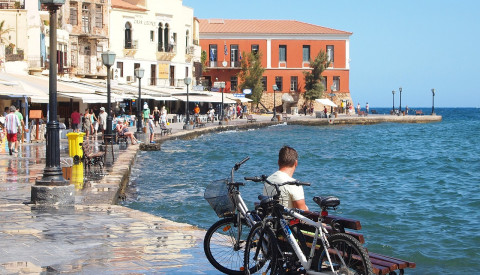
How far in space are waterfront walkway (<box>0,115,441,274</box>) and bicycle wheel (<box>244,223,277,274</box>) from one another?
0.63m

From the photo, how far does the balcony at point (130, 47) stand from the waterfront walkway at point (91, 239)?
4403cm

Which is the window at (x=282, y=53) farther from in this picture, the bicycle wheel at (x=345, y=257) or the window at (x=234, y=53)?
the bicycle wheel at (x=345, y=257)

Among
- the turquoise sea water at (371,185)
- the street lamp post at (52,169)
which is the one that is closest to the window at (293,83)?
the turquoise sea water at (371,185)

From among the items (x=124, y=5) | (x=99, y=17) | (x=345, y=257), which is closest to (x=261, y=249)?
(x=345, y=257)

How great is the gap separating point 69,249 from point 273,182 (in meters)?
2.85

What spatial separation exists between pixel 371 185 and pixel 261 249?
17185mm

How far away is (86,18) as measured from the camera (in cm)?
5016

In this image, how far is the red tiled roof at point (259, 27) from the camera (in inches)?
3095

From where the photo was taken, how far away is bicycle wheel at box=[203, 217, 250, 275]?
23.4 ft

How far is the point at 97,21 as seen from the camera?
167ft

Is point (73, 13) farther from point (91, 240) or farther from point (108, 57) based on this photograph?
point (91, 240)

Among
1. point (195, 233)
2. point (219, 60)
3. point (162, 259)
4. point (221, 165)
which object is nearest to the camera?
point (162, 259)

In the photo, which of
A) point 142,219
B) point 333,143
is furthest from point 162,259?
point 333,143

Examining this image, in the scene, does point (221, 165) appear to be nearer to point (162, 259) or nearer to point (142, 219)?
point (142, 219)
